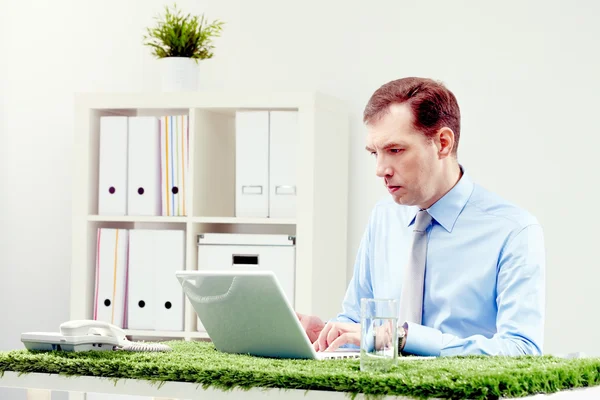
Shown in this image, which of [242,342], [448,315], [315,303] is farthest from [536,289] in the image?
[315,303]

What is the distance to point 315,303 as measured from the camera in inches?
126

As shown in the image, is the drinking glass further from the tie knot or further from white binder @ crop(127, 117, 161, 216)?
white binder @ crop(127, 117, 161, 216)

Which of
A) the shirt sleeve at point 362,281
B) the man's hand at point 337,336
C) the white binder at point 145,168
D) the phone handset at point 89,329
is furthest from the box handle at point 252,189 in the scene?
the phone handset at point 89,329

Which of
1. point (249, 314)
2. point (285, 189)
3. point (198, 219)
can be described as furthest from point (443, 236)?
point (198, 219)

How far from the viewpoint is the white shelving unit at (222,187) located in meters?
3.18

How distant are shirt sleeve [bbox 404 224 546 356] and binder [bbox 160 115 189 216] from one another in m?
1.58

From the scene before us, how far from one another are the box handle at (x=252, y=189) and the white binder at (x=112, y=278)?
495mm

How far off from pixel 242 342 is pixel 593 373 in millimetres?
616

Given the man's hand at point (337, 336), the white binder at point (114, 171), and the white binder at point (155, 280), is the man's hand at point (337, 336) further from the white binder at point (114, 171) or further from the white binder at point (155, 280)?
the white binder at point (114, 171)

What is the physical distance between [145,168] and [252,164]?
0.42 m

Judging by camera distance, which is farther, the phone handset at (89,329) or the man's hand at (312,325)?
the man's hand at (312,325)

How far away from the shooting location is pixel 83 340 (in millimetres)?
1667

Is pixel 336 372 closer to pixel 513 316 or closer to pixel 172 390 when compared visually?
pixel 172 390

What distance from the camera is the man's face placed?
2104mm
